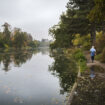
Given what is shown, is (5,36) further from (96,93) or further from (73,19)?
(96,93)

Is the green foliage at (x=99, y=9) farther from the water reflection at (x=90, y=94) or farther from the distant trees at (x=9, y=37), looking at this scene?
the distant trees at (x=9, y=37)

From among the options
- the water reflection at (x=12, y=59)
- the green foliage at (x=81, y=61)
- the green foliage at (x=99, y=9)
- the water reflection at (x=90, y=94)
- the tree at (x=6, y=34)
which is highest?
the tree at (x=6, y=34)

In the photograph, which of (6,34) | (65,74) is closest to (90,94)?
(65,74)

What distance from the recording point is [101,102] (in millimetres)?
6070

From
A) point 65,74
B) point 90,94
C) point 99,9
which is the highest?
point 99,9

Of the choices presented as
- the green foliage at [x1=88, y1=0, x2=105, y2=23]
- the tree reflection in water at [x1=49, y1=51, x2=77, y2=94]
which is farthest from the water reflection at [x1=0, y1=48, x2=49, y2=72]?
the green foliage at [x1=88, y1=0, x2=105, y2=23]

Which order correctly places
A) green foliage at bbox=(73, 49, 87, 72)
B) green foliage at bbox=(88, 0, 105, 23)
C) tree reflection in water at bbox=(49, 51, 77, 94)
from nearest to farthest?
1. green foliage at bbox=(88, 0, 105, 23)
2. tree reflection in water at bbox=(49, 51, 77, 94)
3. green foliage at bbox=(73, 49, 87, 72)

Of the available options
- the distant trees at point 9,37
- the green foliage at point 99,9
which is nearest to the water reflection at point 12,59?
the green foliage at point 99,9

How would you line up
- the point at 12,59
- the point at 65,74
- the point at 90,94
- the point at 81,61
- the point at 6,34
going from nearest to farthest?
the point at 90,94
the point at 65,74
the point at 81,61
the point at 12,59
the point at 6,34

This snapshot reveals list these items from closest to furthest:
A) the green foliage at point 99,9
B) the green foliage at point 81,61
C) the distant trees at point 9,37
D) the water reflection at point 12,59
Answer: the green foliage at point 99,9, the green foliage at point 81,61, the water reflection at point 12,59, the distant trees at point 9,37

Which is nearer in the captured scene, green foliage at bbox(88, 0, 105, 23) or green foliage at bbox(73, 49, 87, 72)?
green foliage at bbox(88, 0, 105, 23)

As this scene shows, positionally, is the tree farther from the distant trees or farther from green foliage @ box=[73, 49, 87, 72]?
green foliage @ box=[73, 49, 87, 72]

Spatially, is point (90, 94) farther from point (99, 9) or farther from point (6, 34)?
point (6, 34)

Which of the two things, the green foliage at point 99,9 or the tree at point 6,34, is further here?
the tree at point 6,34
